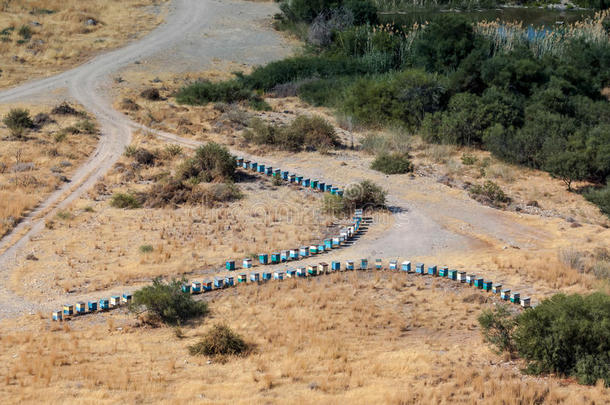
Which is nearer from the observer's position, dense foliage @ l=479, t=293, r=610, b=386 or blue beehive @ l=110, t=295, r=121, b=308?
dense foliage @ l=479, t=293, r=610, b=386

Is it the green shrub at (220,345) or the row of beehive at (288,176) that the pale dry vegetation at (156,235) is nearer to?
the row of beehive at (288,176)

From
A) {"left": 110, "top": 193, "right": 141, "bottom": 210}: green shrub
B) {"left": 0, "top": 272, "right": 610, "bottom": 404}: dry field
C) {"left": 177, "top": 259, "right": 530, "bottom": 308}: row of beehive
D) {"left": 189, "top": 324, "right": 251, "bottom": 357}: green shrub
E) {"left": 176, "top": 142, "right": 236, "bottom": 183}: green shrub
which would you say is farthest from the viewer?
{"left": 176, "top": 142, "right": 236, "bottom": 183}: green shrub

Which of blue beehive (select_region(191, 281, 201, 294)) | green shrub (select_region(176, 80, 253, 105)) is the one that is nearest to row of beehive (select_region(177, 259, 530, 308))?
blue beehive (select_region(191, 281, 201, 294))

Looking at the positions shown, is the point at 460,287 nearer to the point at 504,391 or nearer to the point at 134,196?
the point at 504,391

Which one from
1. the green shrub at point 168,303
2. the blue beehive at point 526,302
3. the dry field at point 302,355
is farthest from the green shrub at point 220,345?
the blue beehive at point 526,302

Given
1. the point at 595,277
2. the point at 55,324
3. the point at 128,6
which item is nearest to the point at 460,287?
the point at 595,277

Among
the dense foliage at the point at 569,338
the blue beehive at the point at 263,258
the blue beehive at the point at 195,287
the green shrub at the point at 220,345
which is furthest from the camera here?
the blue beehive at the point at 263,258

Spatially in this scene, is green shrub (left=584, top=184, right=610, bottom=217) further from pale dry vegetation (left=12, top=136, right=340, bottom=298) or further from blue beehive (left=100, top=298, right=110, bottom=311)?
blue beehive (left=100, top=298, right=110, bottom=311)
